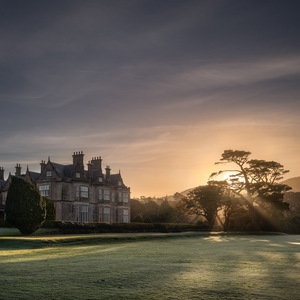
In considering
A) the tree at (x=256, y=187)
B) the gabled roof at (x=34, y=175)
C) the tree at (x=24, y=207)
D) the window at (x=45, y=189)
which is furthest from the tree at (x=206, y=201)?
the tree at (x=24, y=207)

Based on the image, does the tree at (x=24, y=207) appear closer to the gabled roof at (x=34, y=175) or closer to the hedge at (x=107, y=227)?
the hedge at (x=107, y=227)

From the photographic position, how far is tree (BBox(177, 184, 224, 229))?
56219mm

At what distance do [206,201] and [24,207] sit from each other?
3186 centimetres

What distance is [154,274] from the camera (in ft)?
31.6

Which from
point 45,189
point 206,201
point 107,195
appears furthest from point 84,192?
point 206,201

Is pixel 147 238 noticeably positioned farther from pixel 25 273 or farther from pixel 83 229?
pixel 25 273

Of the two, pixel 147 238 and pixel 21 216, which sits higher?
pixel 21 216

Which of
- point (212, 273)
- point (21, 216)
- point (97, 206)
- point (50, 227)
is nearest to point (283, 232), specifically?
point (97, 206)

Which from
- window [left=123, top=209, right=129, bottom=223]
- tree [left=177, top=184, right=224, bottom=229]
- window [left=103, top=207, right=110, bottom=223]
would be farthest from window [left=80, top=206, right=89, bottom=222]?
tree [left=177, top=184, right=224, bottom=229]

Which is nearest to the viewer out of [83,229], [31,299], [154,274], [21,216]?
[31,299]

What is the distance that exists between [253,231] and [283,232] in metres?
6.52

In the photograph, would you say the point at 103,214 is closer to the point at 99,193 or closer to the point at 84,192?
the point at 99,193

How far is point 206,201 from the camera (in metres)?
57.2

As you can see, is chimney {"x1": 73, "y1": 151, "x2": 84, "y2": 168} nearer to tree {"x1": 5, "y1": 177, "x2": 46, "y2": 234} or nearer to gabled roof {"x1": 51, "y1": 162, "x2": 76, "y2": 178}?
gabled roof {"x1": 51, "y1": 162, "x2": 76, "y2": 178}
